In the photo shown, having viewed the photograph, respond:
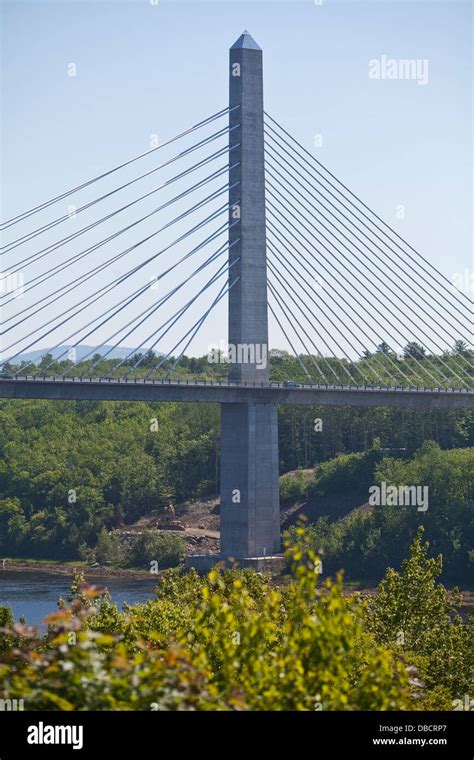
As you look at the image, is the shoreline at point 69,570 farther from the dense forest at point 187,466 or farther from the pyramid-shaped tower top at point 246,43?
the pyramid-shaped tower top at point 246,43

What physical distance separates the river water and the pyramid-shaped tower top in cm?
2901

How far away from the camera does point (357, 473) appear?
91.2 meters

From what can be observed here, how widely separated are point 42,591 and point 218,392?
1463 cm

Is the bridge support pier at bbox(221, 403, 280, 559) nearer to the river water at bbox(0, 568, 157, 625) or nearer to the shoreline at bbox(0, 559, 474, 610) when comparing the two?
the river water at bbox(0, 568, 157, 625)

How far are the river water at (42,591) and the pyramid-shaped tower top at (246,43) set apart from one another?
29.0 metres

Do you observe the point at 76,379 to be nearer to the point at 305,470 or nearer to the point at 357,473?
the point at 357,473

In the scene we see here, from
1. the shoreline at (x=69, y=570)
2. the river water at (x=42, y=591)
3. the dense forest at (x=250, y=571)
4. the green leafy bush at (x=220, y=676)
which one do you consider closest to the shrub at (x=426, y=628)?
the dense forest at (x=250, y=571)

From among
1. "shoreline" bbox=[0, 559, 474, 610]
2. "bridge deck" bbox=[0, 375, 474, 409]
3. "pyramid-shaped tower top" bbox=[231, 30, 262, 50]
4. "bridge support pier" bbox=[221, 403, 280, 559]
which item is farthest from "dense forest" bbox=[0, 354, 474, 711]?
"pyramid-shaped tower top" bbox=[231, 30, 262, 50]

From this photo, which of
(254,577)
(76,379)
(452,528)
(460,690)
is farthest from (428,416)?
(460,690)

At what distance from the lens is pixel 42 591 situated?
70.9 metres

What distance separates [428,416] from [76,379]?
4017cm

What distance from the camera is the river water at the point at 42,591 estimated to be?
61.7m

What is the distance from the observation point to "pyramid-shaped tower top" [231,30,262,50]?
68.8 m

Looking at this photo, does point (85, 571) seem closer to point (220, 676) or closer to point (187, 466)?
point (187, 466)
